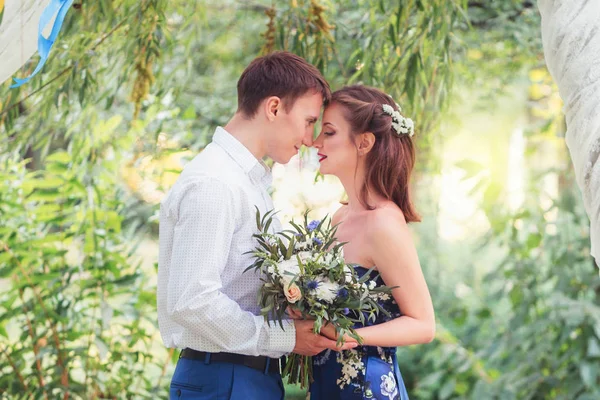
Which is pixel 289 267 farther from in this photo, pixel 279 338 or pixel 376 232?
pixel 376 232

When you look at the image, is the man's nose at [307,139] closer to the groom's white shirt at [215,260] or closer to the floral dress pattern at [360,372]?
the groom's white shirt at [215,260]

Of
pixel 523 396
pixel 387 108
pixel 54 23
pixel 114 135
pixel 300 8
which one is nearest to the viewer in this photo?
pixel 54 23

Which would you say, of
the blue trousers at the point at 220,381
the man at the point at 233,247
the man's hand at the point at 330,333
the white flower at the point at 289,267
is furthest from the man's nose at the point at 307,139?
the blue trousers at the point at 220,381

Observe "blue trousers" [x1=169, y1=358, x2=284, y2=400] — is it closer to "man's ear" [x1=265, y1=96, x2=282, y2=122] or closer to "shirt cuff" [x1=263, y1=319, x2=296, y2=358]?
"shirt cuff" [x1=263, y1=319, x2=296, y2=358]

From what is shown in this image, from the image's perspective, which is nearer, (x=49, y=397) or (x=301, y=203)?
(x=49, y=397)

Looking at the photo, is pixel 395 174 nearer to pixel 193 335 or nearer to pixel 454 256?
pixel 193 335

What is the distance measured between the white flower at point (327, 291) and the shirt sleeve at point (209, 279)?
0.17 metres

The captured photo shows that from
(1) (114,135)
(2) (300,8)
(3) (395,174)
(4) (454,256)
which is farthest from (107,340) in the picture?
(4) (454,256)

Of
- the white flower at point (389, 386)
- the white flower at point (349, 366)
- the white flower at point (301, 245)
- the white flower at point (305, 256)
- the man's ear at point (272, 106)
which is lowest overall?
the white flower at point (389, 386)

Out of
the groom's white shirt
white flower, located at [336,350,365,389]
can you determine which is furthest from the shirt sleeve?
white flower, located at [336,350,365,389]

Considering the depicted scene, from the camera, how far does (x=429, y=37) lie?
3.56m

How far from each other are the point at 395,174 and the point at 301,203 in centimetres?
237

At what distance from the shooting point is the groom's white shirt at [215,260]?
199 centimetres

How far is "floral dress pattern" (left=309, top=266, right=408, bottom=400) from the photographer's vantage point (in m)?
2.35
